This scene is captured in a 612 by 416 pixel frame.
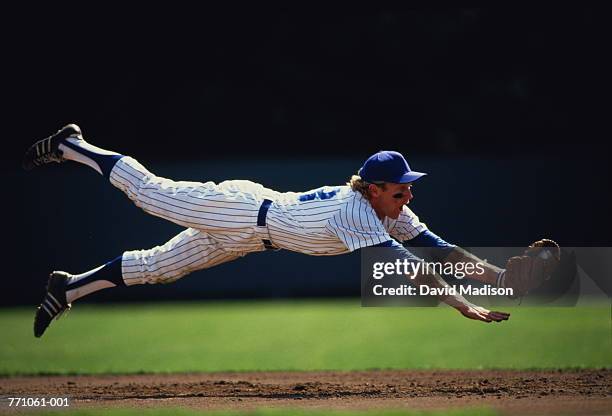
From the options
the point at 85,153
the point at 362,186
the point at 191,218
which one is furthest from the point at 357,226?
the point at 85,153

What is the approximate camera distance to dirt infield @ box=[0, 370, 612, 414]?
4723 millimetres

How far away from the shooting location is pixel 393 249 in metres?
4.74

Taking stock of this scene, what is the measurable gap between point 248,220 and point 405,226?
104 centimetres

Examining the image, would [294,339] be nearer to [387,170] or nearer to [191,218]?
[191,218]

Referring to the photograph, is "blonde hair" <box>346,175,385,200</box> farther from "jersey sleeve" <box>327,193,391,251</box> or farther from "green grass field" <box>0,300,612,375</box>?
"green grass field" <box>0,300,612,375</box>

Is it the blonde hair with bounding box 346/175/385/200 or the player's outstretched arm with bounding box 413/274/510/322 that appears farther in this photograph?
the blonde hair with bounding box 346/175/385/200

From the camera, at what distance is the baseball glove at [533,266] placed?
501 cm

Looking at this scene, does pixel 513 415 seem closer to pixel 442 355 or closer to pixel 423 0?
pixel 442 355

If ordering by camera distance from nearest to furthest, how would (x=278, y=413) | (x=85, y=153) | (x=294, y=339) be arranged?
(x=278, y=413) → (x=85, y=153) → (x=294, y=339)

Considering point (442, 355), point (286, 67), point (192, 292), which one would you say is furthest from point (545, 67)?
point (442, 355)

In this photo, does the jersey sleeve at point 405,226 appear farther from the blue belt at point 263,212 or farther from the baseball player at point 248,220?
the blue belt at point 263,212

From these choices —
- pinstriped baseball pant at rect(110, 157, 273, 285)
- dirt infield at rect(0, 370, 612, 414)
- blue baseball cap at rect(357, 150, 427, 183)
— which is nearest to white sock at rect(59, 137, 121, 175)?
pinstriped baseball pant at rect(110, 157, 273, 285)

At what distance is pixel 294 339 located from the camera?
8.45 m

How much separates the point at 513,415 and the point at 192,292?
7.78m
